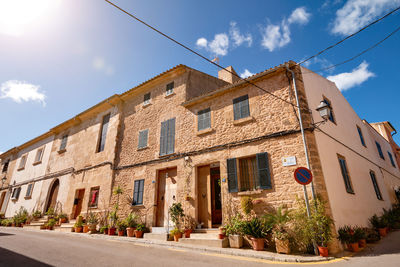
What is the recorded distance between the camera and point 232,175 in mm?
8422

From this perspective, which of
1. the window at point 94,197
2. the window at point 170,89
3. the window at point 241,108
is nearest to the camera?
the window at point 241,108

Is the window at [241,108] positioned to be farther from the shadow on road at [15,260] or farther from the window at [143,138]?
the shadow on road at [15,260]

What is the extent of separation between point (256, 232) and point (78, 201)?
12059mm

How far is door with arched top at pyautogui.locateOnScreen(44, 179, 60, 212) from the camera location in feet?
52.1

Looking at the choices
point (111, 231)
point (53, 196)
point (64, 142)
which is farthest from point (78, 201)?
point (64, 142)

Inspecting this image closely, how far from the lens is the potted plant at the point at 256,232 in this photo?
21.0 feet

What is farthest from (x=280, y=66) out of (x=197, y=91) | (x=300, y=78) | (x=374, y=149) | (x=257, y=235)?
(x=374, y=149)

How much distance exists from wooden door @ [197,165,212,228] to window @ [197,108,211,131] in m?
1.82

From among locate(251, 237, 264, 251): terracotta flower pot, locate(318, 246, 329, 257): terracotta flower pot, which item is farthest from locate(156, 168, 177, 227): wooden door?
locate(318, 246, 329, 257): terracotta flower pot

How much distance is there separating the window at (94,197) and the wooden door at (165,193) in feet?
15.1

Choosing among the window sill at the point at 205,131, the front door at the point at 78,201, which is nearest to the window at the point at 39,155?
the front door at the point at 78,201

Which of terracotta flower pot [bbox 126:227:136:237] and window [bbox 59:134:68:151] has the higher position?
window [bbox 59:134:68:151]

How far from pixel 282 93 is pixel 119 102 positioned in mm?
10769

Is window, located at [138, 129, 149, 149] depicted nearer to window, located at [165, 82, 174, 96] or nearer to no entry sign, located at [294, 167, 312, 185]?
window, located at [165, 82, 174, 96]
